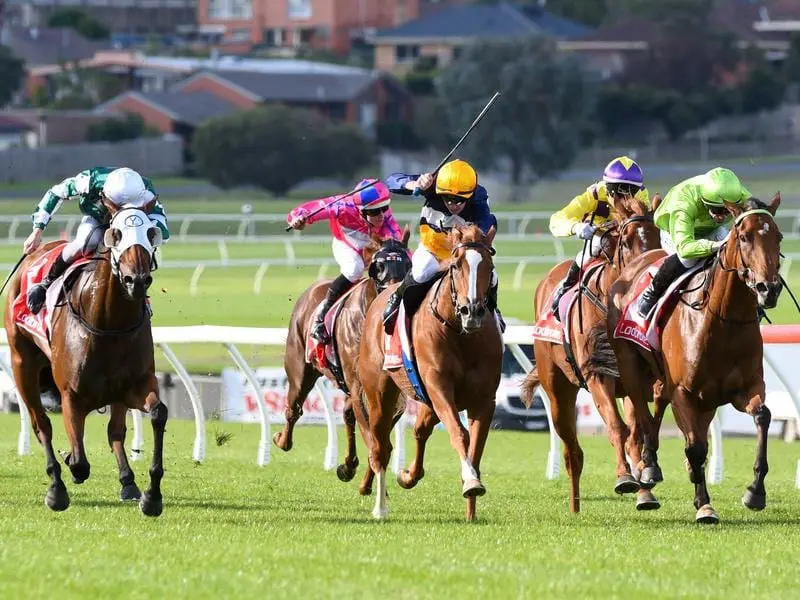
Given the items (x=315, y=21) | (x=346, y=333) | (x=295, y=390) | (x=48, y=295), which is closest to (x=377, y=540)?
(x=48, y=295)

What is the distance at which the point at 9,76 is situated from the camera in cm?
7656

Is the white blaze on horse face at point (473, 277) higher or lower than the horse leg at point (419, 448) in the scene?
higher

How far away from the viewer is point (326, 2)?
99562mm

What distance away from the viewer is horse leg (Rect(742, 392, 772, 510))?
7879 mm

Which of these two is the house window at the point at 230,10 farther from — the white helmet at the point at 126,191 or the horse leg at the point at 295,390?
the white helmet at the point at 126,191

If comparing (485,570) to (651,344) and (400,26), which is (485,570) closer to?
(651,344)

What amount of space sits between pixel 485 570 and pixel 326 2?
94.6 meters

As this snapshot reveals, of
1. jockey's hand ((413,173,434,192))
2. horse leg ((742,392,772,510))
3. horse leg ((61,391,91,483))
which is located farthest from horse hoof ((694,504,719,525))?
horse leg ((61,391,91,483))

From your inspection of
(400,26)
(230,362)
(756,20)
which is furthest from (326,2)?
(230,362)

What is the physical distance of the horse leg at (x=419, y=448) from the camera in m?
8.70

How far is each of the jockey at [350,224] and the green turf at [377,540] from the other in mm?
1024

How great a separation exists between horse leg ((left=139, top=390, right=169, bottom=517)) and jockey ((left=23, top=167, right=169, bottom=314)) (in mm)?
845

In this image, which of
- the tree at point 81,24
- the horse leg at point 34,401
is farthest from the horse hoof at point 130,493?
the tree at point 81,24

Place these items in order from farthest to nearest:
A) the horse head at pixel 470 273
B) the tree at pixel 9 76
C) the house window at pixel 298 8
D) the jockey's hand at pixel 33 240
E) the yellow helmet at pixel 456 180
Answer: the house window at pixel 298 8
the tree at pixel 9 76
the jockey's hand at pixel 33 240
the yellow helmet at pixel 456 180
the horse head at pixel 470 273
